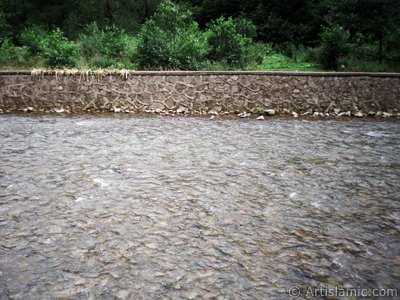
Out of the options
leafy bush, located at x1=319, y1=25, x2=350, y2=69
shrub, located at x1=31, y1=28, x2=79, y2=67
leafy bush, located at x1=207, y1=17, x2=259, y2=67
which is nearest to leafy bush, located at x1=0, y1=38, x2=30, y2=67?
shrub, located at x1=31, y1=28, x2=79, y2=67

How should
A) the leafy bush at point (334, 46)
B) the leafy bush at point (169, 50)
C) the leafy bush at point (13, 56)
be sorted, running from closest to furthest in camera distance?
the leafy bush at point (169, 50) → the leafy bush at point (13, 56) → the leafy bush at point (334, 46)

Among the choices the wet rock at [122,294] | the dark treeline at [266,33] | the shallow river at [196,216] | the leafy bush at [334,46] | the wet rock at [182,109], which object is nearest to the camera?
the wet rock at [122,294]

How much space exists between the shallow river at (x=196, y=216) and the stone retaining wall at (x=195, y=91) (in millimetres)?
2961

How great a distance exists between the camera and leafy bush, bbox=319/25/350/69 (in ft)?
43.8

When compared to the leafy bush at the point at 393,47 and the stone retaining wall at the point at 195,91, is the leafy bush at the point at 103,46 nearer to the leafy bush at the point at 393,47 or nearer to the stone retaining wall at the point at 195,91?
the stone retaining wall at the point at 195,91

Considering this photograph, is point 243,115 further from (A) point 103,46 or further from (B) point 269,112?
(A) point 103,46

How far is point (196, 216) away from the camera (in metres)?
4.18

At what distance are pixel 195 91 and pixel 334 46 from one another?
22.0ft

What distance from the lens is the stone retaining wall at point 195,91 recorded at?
400 inches

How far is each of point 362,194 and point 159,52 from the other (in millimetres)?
8872

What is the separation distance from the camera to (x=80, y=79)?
1055 cm

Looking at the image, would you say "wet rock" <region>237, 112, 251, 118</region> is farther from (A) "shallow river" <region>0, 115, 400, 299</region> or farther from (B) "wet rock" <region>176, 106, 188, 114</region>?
(A) "shallow river" <region>0, 115, 400, 299</region>

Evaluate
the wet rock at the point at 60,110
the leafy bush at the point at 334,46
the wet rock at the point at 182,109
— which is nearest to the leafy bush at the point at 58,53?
the wet rock at the point at 60,110

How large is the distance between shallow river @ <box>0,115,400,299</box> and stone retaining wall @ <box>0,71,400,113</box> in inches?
117
